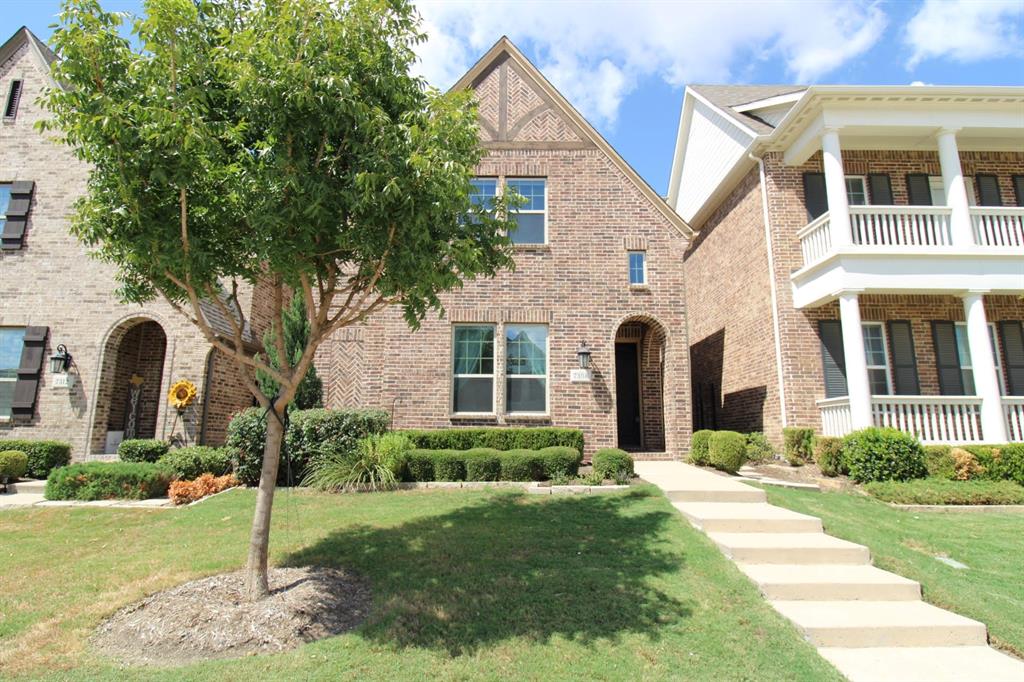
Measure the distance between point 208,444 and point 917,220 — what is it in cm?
1646

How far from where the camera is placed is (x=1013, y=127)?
1119 centimetres

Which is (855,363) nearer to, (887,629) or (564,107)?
(887,629)

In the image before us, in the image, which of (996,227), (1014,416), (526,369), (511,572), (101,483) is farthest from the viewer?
(526,369)

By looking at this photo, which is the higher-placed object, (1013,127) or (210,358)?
(1013,127)

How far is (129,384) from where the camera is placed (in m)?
12.2

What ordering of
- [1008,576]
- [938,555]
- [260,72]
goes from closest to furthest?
[260,72], [1008,576], [938,555]

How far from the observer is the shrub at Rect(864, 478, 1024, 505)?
7.98m

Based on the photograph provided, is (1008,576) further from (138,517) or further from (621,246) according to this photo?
(138,517)

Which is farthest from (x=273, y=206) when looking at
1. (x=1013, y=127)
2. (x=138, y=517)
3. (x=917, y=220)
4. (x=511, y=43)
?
(x=1013, y=127)

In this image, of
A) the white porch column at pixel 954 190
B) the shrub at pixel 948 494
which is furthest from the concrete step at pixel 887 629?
the white porch column at pixel 954 190

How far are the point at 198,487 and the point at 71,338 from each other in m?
6.12

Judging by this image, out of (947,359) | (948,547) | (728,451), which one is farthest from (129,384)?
(947,359)

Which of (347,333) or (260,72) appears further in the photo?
(347,333)

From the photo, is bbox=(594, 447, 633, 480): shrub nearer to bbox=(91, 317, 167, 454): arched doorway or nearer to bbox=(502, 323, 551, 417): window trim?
bbox=(502, 323, 551, 417): window trim
